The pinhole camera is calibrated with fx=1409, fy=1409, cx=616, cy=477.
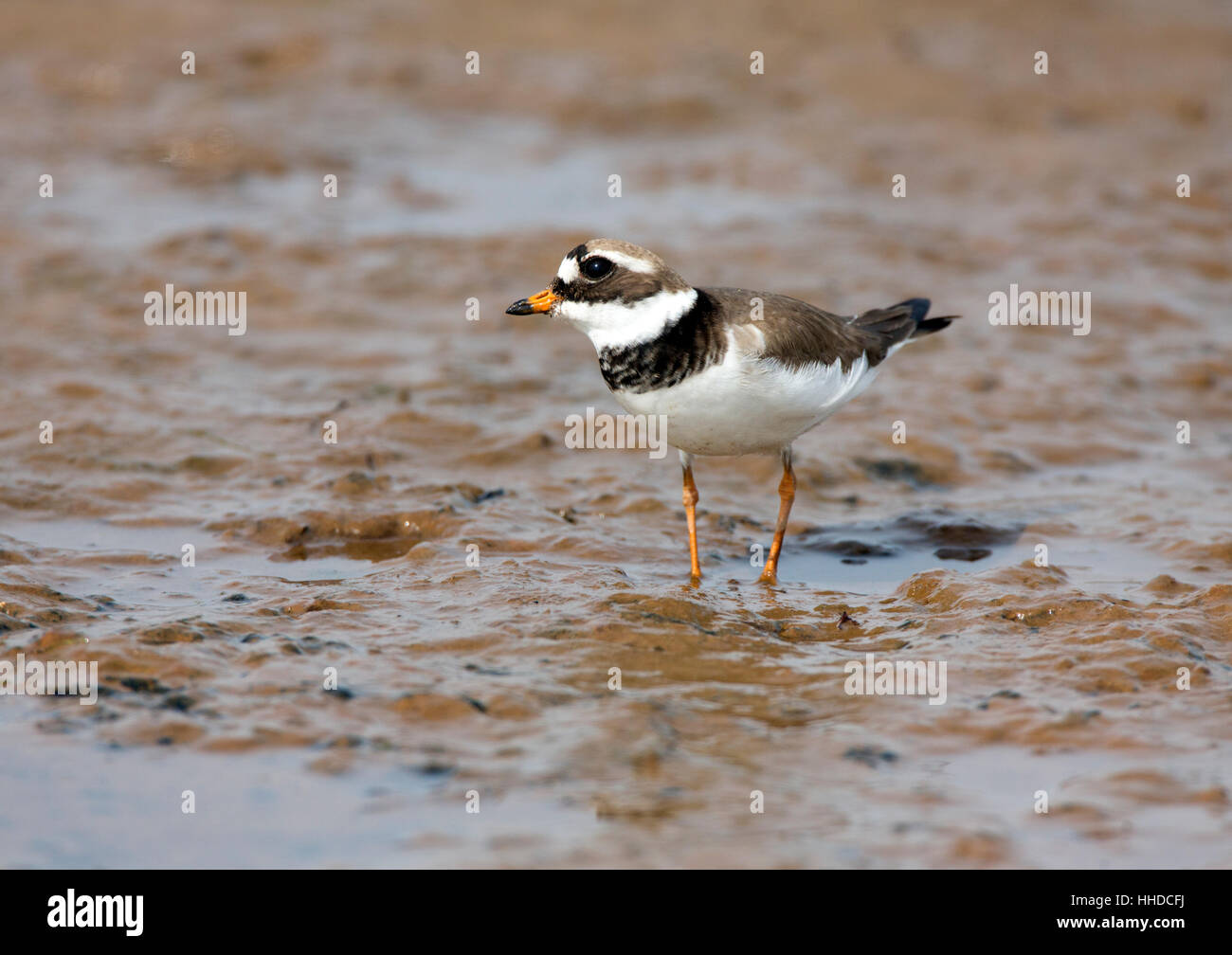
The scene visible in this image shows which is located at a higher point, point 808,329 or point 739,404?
point 808,329

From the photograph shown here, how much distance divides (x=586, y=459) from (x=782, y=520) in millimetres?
1969

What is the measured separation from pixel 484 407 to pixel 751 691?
4.51 meters

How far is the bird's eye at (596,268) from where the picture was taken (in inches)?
290

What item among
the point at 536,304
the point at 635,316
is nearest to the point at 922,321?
the point at 635,316

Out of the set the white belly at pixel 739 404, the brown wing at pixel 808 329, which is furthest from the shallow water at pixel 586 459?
the brown wing at pixel 808 329

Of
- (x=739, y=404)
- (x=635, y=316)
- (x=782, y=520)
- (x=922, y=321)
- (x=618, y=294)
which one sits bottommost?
(x=782, y=520)

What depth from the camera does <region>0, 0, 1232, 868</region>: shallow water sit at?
5.61 meters

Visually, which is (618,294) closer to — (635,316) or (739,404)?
(635,316)

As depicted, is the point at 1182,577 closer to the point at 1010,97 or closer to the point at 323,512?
the point at 323,512

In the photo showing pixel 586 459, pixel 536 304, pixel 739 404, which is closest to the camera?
pixel 739 404

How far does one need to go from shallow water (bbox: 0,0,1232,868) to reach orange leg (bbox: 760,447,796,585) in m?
0.16

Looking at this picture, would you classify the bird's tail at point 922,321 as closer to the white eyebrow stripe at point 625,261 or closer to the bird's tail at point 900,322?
the bird's tail at point 900,322

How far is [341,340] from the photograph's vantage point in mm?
11508

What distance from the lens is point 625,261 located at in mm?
7348
